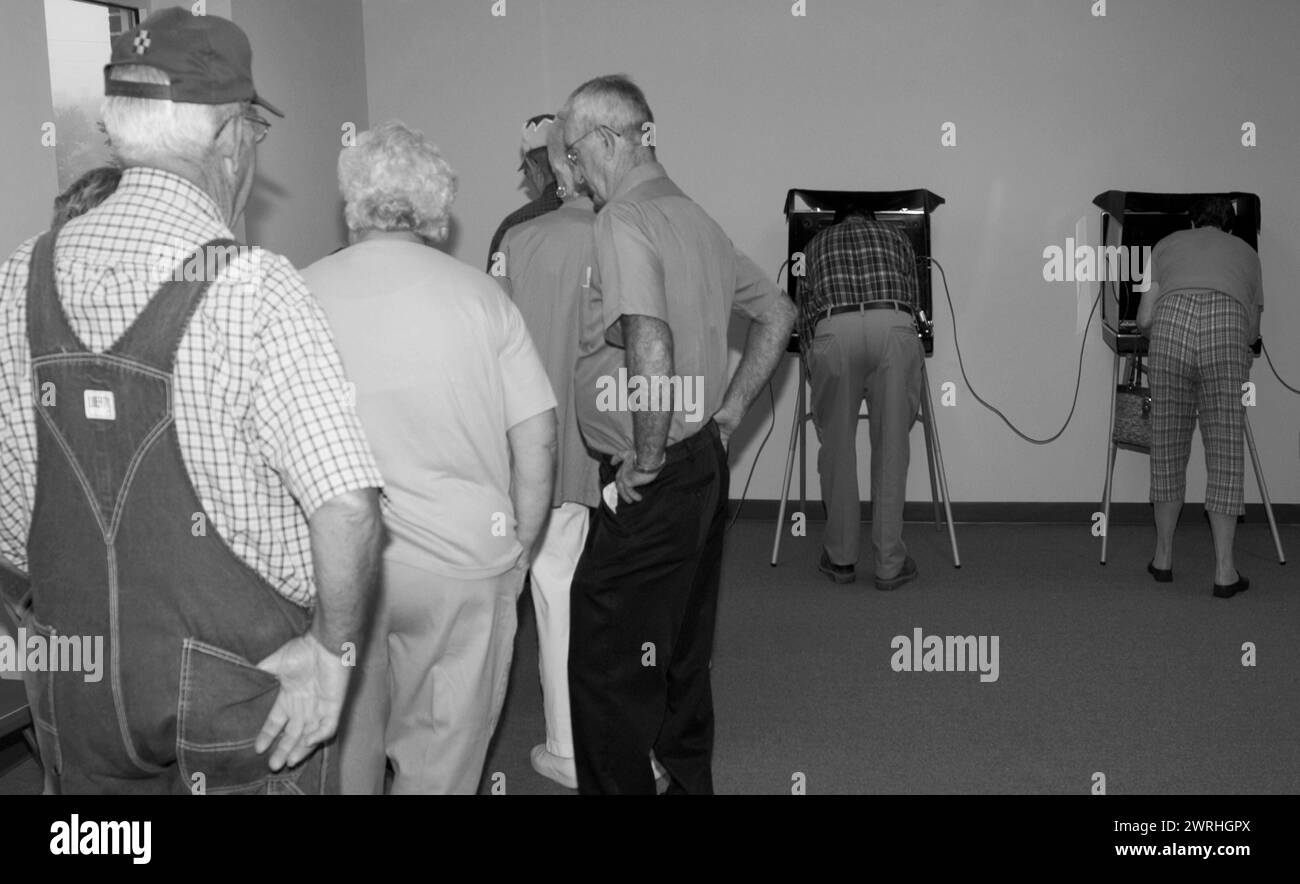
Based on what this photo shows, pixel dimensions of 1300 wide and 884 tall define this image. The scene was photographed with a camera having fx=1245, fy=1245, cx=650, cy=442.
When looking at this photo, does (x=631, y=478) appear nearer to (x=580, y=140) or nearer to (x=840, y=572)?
(x=580, y=140)

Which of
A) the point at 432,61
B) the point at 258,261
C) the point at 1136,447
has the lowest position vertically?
the point at 1136,447

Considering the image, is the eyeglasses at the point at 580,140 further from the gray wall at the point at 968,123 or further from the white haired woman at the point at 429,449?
the gray wall at the point at 968,123

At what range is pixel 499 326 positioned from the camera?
6.82 feet

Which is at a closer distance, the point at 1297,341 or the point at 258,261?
the point at 258,261

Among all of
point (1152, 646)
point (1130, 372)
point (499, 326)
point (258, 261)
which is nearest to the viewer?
point (258, 261)

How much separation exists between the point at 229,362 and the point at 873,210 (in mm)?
4807

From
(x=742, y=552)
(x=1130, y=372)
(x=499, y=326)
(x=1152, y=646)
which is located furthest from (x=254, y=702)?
(x=1130, y=372)

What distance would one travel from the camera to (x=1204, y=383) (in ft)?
15.6

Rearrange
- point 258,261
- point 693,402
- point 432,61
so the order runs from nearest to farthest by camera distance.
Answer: point 258,261, point 693,402, point 432,61

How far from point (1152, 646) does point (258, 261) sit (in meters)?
3.58

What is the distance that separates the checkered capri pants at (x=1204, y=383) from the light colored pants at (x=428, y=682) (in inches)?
136

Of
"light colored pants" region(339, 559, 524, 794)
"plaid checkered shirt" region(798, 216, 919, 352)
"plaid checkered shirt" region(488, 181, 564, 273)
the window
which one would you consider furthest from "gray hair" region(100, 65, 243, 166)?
"plaid checkered shirt" region(798, 216, 919, 352)

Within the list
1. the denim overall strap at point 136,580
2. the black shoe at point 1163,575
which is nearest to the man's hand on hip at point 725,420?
the denim overall strap at point 136,580
